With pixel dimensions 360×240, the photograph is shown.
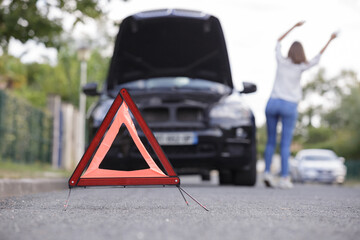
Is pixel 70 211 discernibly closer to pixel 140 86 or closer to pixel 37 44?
pixel 140 86

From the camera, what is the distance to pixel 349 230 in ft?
11.2

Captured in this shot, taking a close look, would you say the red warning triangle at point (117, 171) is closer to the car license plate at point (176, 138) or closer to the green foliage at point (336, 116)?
the car license plate at point (176, 138)

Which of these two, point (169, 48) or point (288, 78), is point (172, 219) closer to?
point (169, 48)

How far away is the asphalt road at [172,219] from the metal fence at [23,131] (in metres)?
7.60

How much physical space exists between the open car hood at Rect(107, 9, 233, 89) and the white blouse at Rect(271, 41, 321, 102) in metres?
0.76

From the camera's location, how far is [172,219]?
381 cm

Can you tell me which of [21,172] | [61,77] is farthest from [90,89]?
[61,77]

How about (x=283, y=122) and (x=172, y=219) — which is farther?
(x=283, y=122)

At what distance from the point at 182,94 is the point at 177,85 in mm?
475

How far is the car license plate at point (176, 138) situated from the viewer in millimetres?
7305

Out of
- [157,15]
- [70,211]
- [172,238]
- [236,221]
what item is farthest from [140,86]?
[172,238]

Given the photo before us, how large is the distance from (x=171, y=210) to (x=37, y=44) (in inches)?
228

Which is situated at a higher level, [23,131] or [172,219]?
[23,131]

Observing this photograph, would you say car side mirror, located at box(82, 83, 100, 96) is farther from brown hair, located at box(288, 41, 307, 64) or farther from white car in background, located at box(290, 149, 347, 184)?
white car in background, located at box(290, 149, 347, 184)
